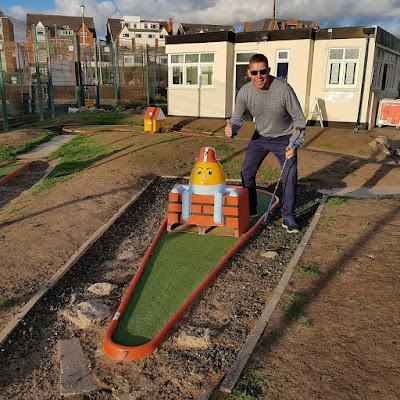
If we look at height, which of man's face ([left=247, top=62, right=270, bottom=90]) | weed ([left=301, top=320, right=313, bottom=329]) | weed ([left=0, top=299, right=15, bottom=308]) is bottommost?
Result: weed ([left=0, top=299, right=15, bottom=308])

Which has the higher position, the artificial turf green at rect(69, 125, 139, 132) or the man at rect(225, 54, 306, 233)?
the man at rect(225, 54, 306, 233)

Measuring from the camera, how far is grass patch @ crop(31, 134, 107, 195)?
329 inches

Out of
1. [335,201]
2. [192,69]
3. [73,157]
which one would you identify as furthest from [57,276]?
[192,69]

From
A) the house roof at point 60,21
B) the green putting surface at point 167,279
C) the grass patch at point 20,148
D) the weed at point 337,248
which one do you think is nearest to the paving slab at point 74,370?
the green putting surface at point 167,279

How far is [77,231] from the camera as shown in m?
5.56

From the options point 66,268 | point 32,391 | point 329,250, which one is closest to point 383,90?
point 329,250

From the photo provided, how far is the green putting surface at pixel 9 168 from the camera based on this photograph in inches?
370

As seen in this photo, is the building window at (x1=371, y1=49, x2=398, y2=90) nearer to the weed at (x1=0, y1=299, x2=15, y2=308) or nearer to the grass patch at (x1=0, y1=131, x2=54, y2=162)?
the grass patch at (x1=0, y1=131, x2=54, y2=162)

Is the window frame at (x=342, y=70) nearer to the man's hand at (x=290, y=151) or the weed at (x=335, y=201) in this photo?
the weed at (x=335, y=201)

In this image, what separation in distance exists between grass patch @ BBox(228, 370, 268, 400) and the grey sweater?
328cm

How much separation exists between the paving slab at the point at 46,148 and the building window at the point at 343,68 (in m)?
10.9

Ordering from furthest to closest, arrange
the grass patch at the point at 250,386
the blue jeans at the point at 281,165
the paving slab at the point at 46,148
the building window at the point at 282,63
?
1. the building window at the point at 282,63
2. the paving slab at the point at 46,148
3. the blue jeans at the point at 281,165
4. the grass patch at the point at 250,386

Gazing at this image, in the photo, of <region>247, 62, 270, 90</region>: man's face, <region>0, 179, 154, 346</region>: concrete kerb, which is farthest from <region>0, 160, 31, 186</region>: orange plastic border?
<region>247, 62, 270, 90</region>: man's face

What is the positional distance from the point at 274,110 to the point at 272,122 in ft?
0.60
